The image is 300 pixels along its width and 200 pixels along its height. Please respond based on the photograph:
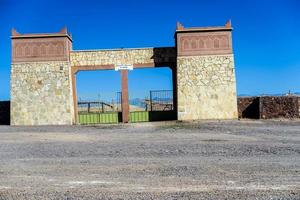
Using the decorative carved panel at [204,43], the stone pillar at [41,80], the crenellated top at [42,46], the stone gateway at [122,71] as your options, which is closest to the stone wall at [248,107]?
the stone gateway at [122,71]

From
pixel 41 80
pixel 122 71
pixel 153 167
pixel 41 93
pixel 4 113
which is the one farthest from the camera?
pixel 4 113

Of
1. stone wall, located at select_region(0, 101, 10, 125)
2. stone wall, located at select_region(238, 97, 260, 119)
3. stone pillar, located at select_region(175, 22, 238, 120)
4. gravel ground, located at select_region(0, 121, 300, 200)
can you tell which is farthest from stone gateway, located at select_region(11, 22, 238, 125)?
gravel ground, located at select_region(0, 121, 300, 200)

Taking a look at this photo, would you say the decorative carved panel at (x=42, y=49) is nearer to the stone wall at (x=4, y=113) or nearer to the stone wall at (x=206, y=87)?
the stone wall at (x=4, y=113)

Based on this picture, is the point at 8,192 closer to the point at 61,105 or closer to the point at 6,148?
the point at 6,148

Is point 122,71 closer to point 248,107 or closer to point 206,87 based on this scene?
point 206,87

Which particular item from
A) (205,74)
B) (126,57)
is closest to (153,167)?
(205,74)

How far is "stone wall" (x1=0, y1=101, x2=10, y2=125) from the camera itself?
30.6 meters

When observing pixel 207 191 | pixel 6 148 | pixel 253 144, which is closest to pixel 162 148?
pixel 253 144

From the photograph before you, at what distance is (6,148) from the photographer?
16.5m

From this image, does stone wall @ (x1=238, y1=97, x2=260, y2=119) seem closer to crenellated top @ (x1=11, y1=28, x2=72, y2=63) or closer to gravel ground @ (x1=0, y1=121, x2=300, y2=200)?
gravel ground @ (x1=0, y1=121, x2=300, y2=200)

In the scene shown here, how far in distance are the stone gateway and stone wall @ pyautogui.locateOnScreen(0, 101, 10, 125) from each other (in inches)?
67.8

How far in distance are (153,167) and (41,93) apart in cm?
1893

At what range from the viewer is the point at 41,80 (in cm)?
2908

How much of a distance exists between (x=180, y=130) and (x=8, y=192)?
14.7m
